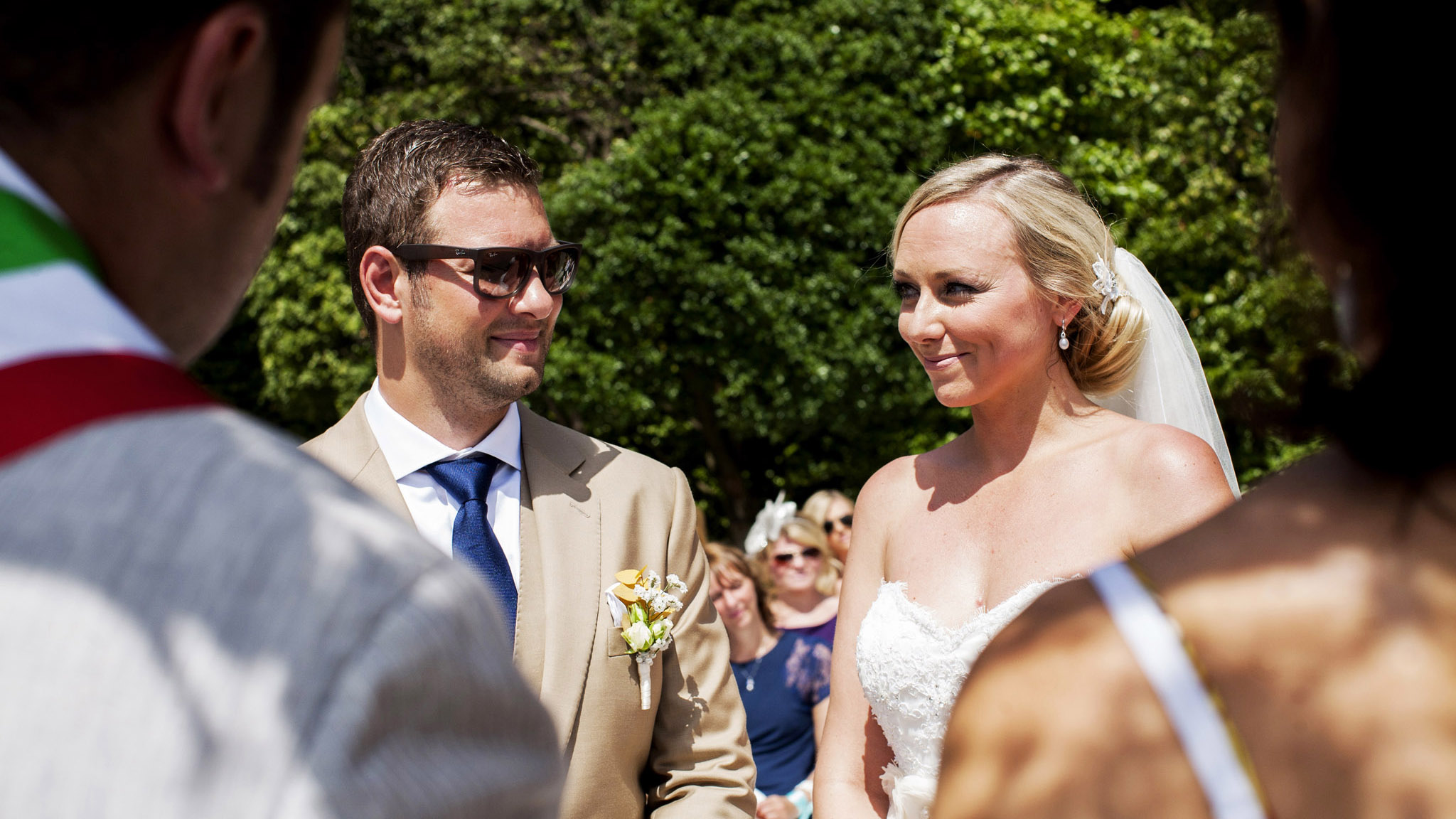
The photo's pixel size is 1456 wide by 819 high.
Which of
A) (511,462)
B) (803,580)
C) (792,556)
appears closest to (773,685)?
(803,580)

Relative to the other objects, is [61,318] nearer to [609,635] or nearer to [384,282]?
[609,635]

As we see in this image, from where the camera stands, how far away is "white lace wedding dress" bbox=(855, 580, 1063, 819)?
2938 millimetres

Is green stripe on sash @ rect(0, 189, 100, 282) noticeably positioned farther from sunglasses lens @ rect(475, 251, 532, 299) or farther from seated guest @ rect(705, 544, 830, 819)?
seated guest @ rect(705, 544, 830, 819)

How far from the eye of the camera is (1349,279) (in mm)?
1049

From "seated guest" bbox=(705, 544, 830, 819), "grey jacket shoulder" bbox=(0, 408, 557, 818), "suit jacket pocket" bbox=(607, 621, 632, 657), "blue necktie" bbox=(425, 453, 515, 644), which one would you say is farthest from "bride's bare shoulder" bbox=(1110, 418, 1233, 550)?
"seated guest" bbox=(705, 544, 830, 819)

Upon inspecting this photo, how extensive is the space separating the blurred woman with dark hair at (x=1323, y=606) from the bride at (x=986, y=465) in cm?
185

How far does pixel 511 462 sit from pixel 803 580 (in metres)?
3.94

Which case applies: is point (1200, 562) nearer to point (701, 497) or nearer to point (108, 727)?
point (108, 727)

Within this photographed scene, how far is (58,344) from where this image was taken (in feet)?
2.68

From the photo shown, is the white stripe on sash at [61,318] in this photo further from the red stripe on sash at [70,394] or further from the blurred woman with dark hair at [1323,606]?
the blurred woman with dark hair at [1323,606]

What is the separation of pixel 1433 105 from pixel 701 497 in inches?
585

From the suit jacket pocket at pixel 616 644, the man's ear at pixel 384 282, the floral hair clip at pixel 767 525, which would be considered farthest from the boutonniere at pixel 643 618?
the floral hair clip at pixel 767 525

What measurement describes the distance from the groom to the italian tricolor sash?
1.94m

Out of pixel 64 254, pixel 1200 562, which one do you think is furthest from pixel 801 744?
pixel 64 254
